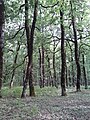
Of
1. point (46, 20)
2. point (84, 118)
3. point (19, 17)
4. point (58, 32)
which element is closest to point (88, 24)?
point (58, 32)

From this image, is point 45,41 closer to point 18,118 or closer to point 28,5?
point 28,5

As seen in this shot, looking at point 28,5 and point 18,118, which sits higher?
point 28,5

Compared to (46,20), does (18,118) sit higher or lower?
lower

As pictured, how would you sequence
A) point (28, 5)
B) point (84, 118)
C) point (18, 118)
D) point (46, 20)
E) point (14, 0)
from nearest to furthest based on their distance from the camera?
1. point (18, 118)
2. point (84, 118)
3. point (28, 5)
4. point (14, 0)
5. point (46, 20)

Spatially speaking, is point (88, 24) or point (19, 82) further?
point (19, 82)

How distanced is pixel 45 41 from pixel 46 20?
5.48 metres

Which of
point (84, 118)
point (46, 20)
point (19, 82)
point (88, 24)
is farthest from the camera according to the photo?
point (19, 82)

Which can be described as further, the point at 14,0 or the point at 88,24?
the point at 88,24

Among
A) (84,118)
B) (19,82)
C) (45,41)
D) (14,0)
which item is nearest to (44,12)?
(14,0)

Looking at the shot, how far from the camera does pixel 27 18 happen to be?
2423 centimetres

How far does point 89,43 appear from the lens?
156ft

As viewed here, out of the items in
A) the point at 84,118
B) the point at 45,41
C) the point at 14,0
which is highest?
the point at 14,0

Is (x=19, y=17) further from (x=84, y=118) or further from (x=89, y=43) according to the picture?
(x=89, y=43)

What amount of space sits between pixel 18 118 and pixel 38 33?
22.8m
